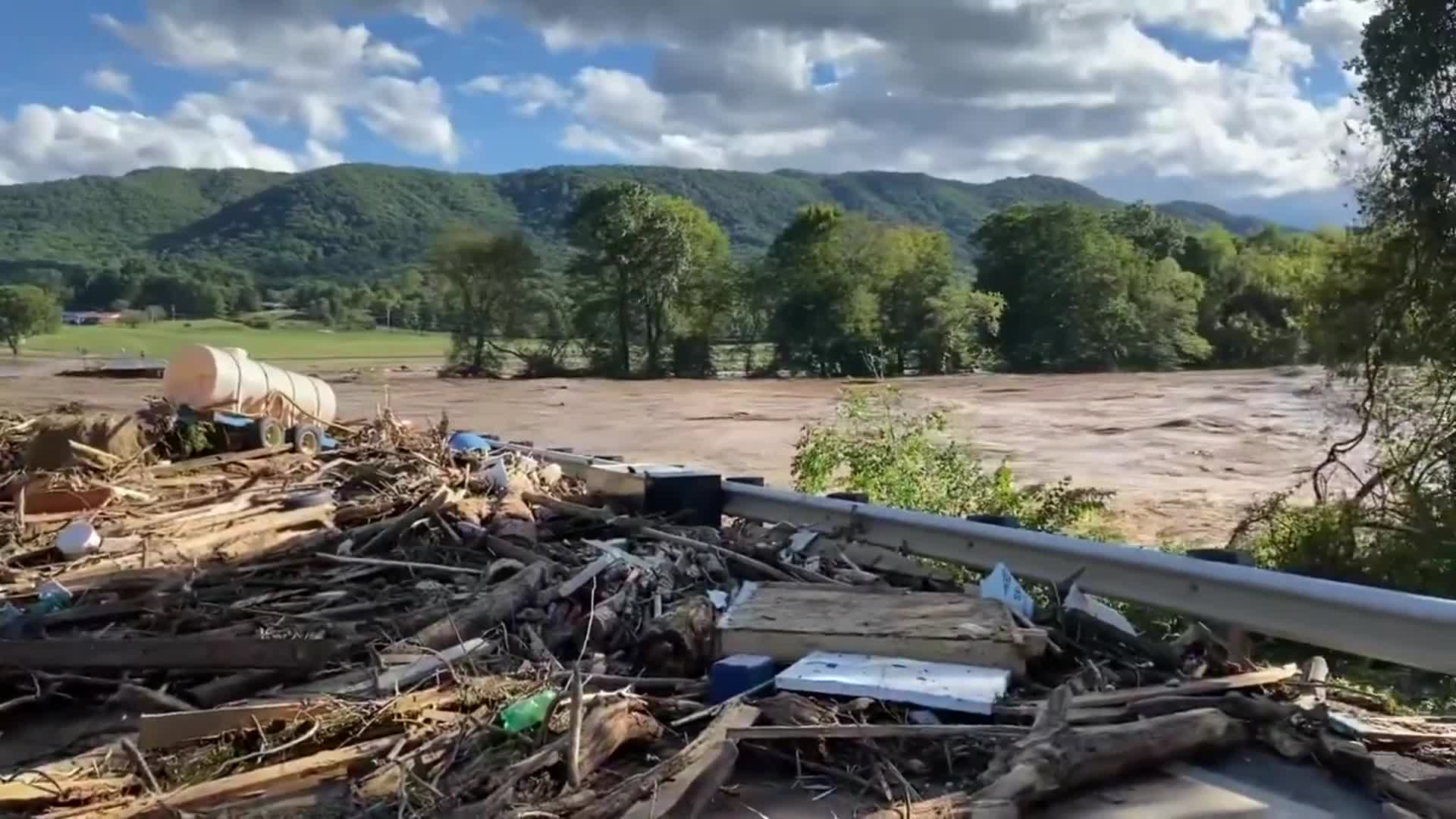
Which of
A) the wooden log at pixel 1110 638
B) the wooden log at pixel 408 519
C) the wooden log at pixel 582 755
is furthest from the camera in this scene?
the wooden log at pixel 408 519

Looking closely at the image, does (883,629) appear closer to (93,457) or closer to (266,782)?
(266,782)

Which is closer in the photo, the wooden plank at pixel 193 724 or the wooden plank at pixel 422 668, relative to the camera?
the wooden plank at pixel 193 724

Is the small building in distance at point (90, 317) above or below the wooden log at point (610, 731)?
below

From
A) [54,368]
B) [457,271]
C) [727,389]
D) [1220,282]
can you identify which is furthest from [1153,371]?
[54,368]

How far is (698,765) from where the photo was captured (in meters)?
3.48

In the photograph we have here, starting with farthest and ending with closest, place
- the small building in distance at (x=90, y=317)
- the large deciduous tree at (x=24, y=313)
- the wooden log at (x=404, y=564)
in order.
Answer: the small building in distance at (x=90, y=317) → the large deciduous tree at (x=24, y=313) → the wooden log at (x=404, y=564)

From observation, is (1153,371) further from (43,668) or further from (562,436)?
(43,668)

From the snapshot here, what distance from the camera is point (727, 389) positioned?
46.1m

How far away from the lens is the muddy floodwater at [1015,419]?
769 inches

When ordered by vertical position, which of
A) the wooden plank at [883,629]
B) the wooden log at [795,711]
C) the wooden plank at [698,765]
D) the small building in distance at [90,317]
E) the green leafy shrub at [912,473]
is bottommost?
the small building in distance at [90,317]

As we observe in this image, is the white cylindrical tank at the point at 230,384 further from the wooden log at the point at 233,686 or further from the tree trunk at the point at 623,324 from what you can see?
the tree trunk at the point at 623,324

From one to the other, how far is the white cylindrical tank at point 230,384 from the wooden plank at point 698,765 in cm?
890

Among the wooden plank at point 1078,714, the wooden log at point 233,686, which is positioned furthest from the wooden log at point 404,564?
the wooden plank at point 1078,714

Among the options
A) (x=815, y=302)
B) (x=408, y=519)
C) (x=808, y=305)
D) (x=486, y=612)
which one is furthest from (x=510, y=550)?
(x=815, y=302)
